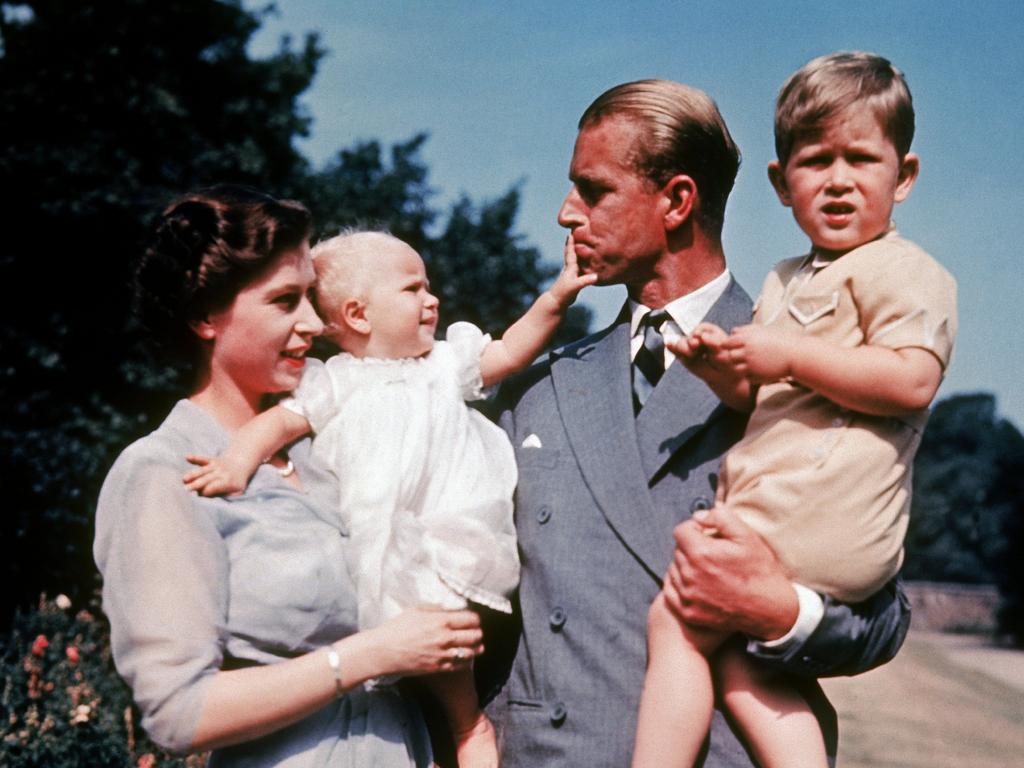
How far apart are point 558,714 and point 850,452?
963mm

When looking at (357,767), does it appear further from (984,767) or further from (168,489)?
(984,767)

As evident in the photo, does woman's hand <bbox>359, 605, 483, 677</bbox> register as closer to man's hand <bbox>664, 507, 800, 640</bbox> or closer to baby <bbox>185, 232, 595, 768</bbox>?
baby <bbox>185, 232, 595, 768</bbox>

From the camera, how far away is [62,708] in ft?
24.6

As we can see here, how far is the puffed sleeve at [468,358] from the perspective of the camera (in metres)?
3.08

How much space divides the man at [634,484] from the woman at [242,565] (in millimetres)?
291

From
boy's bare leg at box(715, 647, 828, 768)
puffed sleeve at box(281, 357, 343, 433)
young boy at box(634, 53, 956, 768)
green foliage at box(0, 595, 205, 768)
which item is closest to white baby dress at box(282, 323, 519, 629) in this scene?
puffed sleeve at box(281, 357, 343, 433)

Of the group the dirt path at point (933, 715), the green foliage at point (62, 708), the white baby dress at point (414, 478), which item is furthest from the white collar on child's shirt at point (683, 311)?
the dirt path at point (933, 715)

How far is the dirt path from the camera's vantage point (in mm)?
14820

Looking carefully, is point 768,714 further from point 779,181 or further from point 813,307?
point 779,181

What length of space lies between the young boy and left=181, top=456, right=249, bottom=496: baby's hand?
3.38 ft

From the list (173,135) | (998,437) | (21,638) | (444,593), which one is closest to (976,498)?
(998,437)

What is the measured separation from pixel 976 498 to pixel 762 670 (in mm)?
66825

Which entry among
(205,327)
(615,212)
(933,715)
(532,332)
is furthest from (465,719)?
(933,715)

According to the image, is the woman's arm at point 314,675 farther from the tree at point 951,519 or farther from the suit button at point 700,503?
the tree at point 951,519
